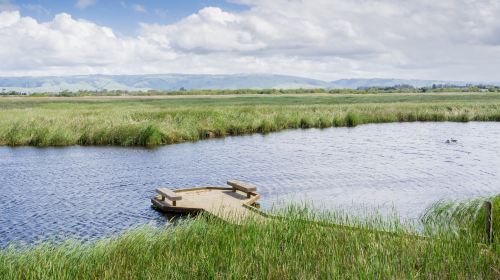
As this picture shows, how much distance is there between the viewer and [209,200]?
19531 millimetres

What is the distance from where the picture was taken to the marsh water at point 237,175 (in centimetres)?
1834

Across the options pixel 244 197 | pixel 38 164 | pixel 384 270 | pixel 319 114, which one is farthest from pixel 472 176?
pixel 319 114

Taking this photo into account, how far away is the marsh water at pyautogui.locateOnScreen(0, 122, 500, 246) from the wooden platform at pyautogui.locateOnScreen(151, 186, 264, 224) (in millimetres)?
554

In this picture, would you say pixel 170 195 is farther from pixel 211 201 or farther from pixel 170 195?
pixel 211 201

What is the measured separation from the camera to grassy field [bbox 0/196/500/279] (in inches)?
372

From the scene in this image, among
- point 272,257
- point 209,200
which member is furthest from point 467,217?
point 209,200

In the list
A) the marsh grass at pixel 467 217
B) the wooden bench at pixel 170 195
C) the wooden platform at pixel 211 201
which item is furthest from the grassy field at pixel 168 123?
the marsh grass at pixel 467 217

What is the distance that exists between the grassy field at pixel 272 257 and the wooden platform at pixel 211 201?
4.60 m

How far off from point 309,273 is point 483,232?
5058mm

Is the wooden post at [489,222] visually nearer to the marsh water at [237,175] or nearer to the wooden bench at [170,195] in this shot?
the marsh water at [237,175]

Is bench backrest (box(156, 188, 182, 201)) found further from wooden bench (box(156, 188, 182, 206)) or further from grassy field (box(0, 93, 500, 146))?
grassy field (box(0, 93, 500, 146))

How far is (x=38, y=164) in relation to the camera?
2908cm

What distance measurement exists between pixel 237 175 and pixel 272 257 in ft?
52.0

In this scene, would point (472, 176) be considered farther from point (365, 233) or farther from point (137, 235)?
point (137, 235)
